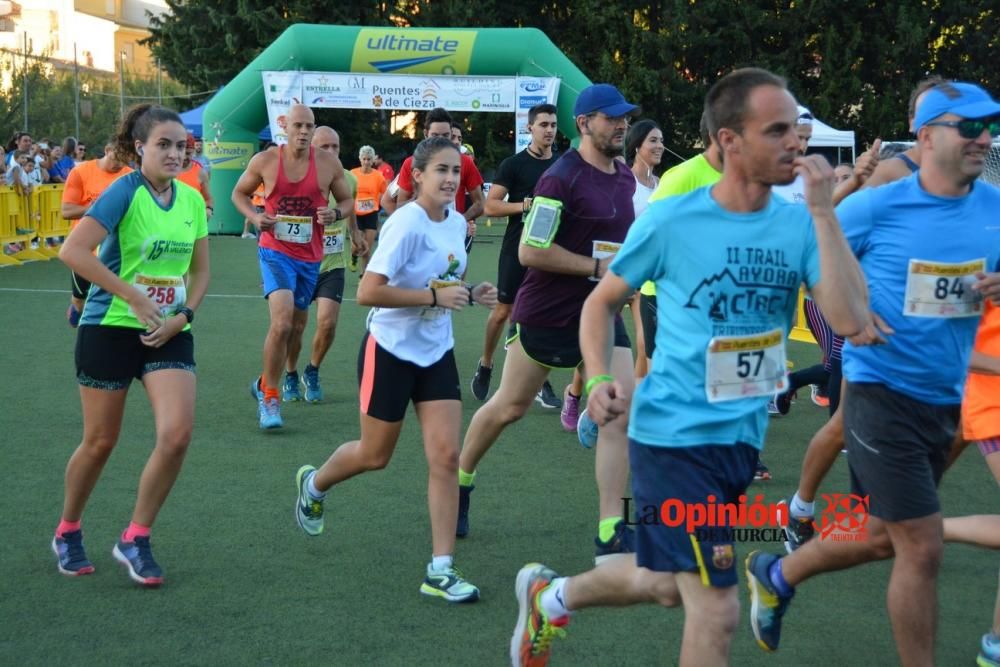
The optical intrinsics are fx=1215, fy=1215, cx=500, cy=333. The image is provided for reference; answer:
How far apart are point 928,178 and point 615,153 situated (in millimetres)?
2188

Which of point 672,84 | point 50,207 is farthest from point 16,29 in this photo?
point 50,207

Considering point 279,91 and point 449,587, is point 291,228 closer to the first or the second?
point 449,587

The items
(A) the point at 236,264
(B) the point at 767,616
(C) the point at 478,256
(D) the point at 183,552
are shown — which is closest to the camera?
(B) the point at 767,616

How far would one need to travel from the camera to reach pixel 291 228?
854 centimetres

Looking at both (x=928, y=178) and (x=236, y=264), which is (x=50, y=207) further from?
(x=928, y=178)

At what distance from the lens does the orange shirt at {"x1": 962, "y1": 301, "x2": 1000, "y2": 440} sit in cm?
428

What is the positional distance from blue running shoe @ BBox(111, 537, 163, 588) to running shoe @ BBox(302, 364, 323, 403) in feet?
13.2

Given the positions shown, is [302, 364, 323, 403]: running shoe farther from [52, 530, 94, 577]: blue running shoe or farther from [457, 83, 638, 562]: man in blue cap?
[52, 530, 94, 577]: blue running shoe

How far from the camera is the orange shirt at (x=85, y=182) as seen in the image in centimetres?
986

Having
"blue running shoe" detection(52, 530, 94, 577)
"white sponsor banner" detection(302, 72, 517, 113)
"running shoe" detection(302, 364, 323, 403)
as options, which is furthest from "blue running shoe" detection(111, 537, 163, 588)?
"white sponsor banner" detection(302, 72, 517, 113)

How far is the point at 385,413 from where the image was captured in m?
5.01

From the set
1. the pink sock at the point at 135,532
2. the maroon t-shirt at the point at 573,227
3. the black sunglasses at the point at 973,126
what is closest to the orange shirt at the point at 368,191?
the maroon t-shirt at the point at 573,227

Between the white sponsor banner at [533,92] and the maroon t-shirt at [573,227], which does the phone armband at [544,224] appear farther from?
the white sponsor banner at [533,92]

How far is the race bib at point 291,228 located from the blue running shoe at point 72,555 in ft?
12.2
